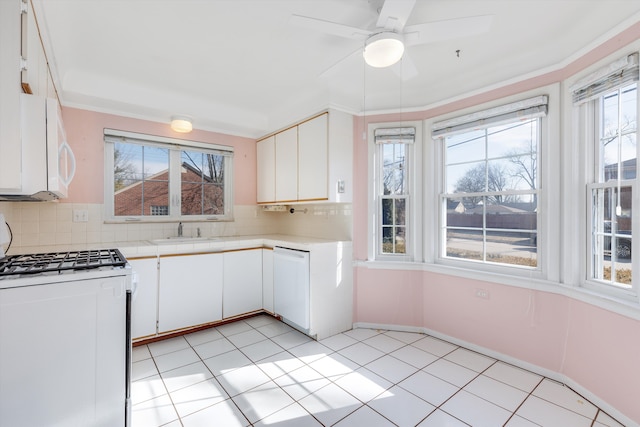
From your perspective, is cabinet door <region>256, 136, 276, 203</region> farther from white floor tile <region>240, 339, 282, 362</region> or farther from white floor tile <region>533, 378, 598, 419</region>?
white floor tile <region>533, 378, 598, 419</region>

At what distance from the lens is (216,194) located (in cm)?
387

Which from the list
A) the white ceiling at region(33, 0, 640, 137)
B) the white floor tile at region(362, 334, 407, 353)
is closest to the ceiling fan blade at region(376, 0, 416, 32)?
the white ceiling at region(33, 0, 640, 137)

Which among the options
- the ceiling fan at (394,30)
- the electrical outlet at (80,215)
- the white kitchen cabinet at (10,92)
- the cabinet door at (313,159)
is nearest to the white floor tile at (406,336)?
the cabinet door at (313,159)

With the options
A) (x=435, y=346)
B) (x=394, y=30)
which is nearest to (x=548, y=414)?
(x=435, y=346)

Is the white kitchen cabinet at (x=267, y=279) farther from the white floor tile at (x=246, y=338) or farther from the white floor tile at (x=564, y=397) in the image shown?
the white floor tile at (x=564, y=397)

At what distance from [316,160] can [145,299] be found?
6.92 ft

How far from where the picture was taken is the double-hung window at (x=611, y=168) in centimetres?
182

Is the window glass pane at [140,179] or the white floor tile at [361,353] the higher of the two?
the window glass pane at [140,179]

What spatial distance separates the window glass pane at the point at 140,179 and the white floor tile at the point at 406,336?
113 inches

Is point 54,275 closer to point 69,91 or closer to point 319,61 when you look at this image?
point 69,91

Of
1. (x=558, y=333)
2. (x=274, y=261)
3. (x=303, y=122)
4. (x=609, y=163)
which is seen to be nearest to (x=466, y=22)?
(x=609, y=163)

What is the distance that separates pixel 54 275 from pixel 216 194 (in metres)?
2.50

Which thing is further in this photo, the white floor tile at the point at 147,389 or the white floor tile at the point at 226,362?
the white floor tile at the point at 226,362

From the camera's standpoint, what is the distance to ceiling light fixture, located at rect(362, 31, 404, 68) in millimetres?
Answer: 1705
